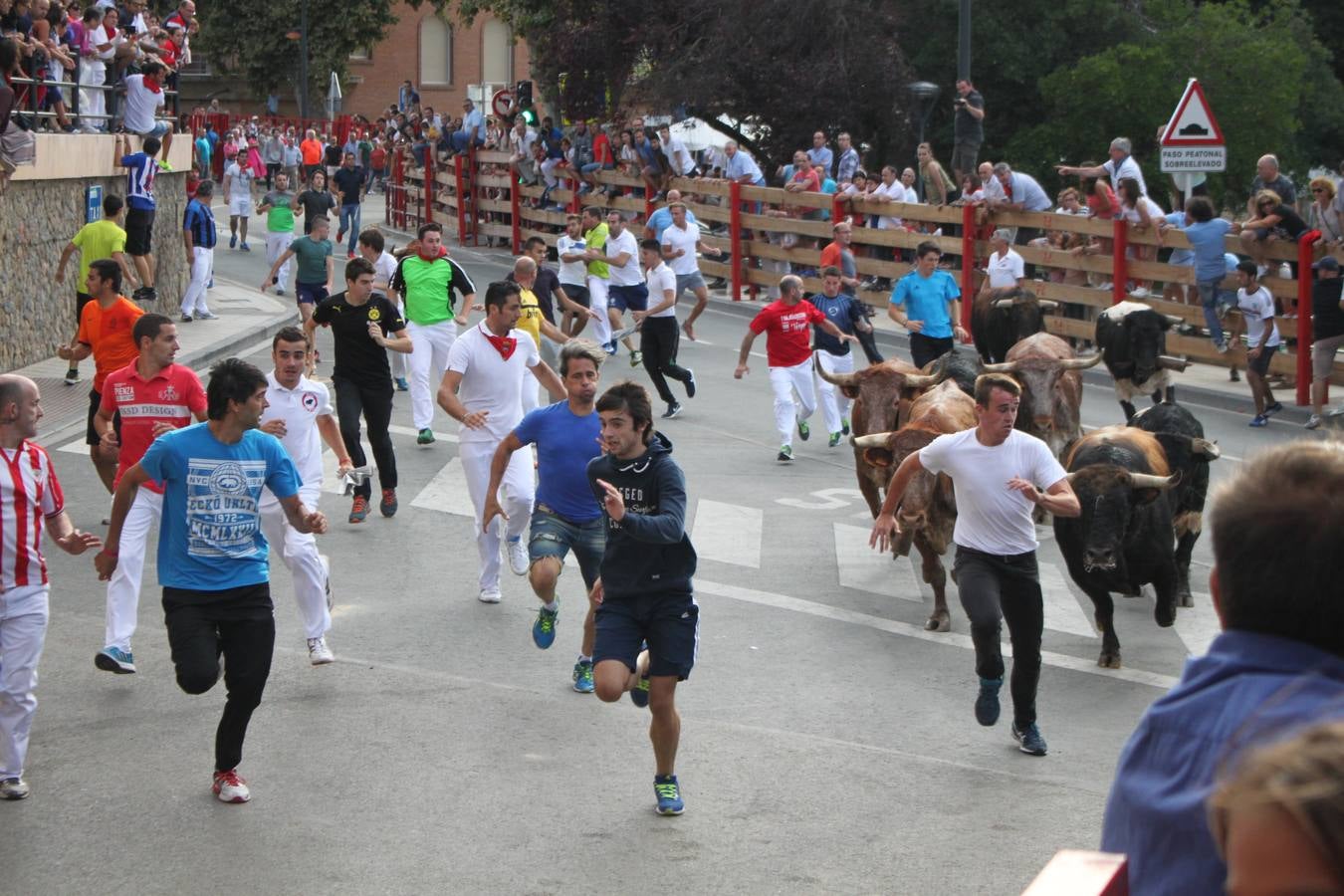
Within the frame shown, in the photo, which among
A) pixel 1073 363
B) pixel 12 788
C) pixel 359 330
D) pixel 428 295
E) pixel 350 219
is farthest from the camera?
pixel 350 219

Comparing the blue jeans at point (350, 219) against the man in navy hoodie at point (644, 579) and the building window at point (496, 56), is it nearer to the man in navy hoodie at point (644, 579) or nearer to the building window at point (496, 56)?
the man in navy hoodie at point (644, 579)

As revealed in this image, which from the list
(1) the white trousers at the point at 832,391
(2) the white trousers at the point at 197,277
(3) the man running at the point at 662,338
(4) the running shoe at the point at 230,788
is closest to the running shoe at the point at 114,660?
(4) the running shoe at the point at 230,788

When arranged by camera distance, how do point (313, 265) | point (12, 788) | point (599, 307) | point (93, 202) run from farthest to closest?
point (93, 202) → point (599, 307) → point (313, 265) → point (12, 788)

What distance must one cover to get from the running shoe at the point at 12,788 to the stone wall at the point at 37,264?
13404 mm

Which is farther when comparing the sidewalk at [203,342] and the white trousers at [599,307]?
the white trousers at [599,307]

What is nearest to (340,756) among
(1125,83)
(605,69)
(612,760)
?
(612,760)

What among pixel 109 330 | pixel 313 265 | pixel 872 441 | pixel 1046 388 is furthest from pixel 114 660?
pixel 313 265

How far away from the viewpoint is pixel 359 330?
13719 mm

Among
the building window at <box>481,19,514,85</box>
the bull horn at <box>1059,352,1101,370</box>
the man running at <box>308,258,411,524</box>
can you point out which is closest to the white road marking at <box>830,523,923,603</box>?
the bull horn at <box>1059,352,1101,370</box>

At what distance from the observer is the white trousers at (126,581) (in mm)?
9406

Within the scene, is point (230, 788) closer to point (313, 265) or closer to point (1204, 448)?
point (1204, 448)

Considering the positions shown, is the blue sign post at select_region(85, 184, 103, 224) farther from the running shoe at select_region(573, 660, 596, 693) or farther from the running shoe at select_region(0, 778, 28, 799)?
the running shoe at select_region(0, 778, 28, 799)

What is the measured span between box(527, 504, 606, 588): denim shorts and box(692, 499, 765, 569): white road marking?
323 centimetres

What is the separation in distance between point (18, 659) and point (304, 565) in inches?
91.0
